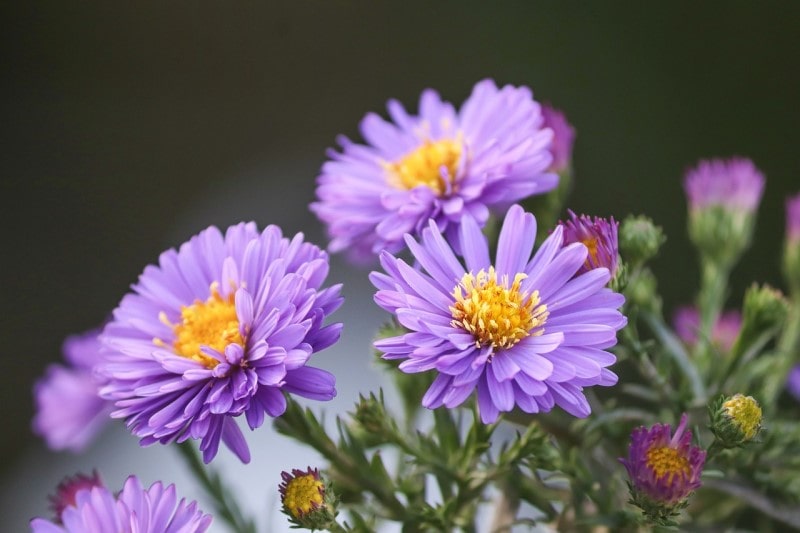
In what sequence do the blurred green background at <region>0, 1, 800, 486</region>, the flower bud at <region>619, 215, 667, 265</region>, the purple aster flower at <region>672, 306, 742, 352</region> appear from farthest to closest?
the blurred green background at <region>0, 1, 800, 486</region>, the purple aster flower at <region>672, 306, 742, 352</region>, the flower bud at <region>619, 215, 667, 265</region>

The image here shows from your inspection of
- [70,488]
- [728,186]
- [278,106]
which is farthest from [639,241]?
[278,106]

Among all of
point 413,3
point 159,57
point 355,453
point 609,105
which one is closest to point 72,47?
point 159,57

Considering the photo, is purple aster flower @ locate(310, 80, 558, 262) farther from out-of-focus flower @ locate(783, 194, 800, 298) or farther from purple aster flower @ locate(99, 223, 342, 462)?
out-of-focus flower @ locate(783, 194, 800, 298)

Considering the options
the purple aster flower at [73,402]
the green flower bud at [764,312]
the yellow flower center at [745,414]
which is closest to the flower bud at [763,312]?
the green flower bud at [764,312]

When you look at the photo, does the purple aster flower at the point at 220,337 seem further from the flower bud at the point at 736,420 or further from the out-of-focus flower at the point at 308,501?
the flower bud at the point at 736,420

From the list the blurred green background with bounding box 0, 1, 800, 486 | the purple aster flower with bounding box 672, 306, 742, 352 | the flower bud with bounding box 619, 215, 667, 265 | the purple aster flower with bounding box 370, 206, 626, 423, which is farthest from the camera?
the blurred green background with bounding box 0, 1, 800, 486

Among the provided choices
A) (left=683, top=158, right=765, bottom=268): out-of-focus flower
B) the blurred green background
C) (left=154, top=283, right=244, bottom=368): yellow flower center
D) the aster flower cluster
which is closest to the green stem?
the aster flower cluster

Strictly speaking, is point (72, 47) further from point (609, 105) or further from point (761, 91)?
point (761, 91)

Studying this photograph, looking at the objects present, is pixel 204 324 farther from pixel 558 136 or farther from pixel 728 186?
pixel 728 186
